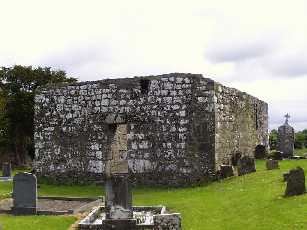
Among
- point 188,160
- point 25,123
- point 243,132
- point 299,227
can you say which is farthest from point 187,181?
point 25,123

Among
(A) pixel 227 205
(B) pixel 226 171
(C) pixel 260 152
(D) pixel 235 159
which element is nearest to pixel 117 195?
(A) pixel 227 205

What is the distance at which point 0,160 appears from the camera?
44594 millimetres

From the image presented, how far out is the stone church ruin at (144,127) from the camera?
20.1 metres

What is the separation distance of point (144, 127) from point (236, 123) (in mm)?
5330

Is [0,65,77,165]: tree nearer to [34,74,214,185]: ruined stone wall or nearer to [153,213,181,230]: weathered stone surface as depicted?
[34,74,214,185]: ruined stone wall

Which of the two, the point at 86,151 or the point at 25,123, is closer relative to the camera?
the point at 86,151

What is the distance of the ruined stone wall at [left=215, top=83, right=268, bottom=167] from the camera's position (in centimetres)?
2103

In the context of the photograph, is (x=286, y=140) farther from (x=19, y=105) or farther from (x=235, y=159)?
(x=19, y=105)

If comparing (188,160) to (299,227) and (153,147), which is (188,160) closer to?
(153,147)

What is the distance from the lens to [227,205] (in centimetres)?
1440

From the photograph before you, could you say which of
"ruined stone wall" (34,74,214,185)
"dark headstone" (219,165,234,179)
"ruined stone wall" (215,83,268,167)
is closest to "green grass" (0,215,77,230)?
"ruined stone wall" (34,74,214,185)

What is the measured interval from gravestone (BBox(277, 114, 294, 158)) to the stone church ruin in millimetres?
7090

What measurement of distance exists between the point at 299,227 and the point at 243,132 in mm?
15042

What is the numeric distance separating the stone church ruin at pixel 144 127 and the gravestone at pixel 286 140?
7.09 m
